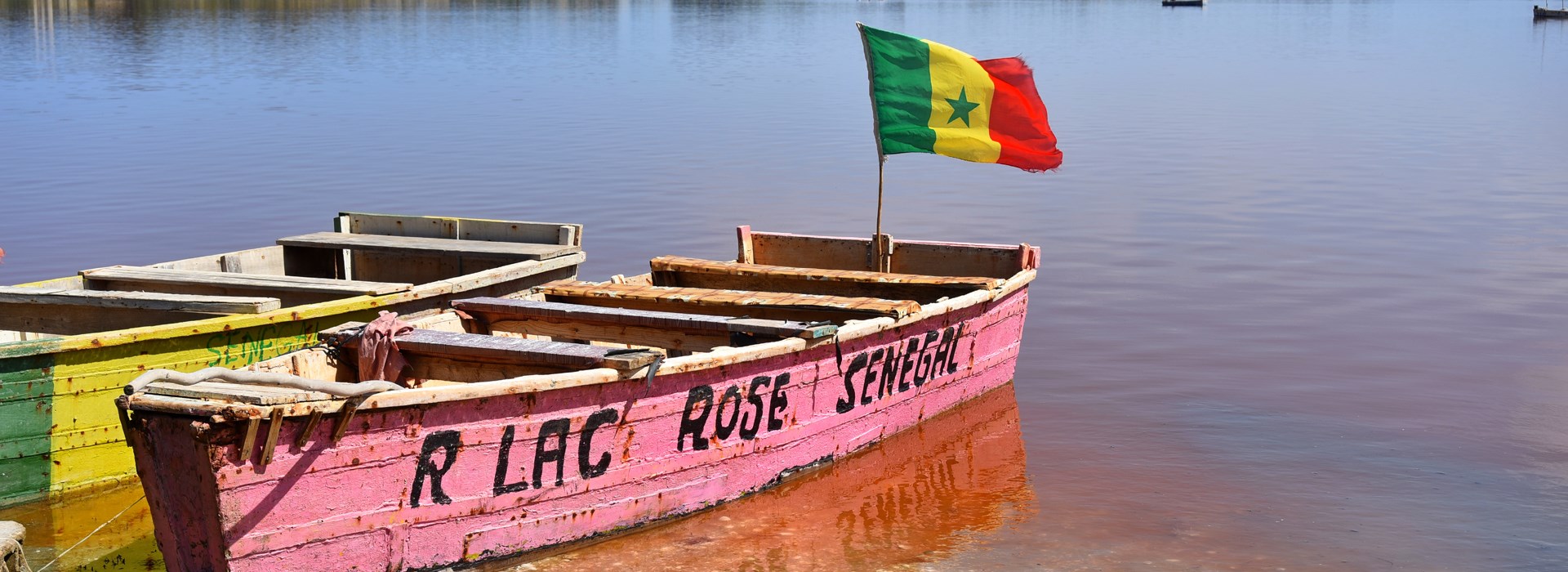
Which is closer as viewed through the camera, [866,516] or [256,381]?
[256,381]

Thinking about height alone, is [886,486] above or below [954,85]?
below

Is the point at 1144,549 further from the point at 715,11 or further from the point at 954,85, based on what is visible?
the point at 715,11

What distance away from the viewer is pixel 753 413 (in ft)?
30.3

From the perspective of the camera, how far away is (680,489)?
9000 millimetres

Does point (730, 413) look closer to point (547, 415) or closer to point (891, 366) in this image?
point (547, 415)

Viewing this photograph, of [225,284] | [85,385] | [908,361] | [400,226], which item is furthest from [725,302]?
[400,226]

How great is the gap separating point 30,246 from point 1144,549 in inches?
611

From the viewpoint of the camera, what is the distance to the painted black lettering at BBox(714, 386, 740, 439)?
8938 millimetres

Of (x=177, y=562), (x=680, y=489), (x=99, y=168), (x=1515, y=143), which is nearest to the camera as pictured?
(x=177, y=562)

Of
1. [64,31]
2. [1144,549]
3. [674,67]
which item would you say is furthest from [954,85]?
[64,31]

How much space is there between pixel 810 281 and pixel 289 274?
476cm

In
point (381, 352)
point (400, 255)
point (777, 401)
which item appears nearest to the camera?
point (381, 352)

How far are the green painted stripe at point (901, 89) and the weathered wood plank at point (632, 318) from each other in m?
3.02

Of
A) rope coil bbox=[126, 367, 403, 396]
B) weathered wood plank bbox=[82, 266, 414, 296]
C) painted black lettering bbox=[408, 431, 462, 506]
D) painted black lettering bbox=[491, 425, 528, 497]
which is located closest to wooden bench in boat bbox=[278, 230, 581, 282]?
weathered wood plank bbox=[82, 266, 414, 296]
